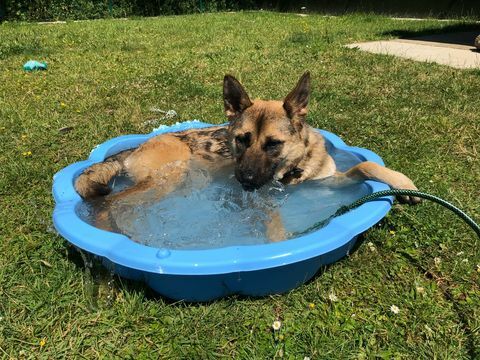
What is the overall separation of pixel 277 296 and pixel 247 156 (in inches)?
64.1

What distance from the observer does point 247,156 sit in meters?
4.48

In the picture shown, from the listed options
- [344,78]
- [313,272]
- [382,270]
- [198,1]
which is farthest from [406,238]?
[198,1]

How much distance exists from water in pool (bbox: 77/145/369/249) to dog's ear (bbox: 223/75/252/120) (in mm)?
703

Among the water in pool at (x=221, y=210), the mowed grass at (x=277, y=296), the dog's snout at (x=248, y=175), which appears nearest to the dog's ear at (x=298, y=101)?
the water in pool at (x=221, y=210)

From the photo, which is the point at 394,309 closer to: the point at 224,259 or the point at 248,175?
the point at 224,259

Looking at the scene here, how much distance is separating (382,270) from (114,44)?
11443 millimetres

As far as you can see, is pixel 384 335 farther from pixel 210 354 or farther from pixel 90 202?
pixel 90 202

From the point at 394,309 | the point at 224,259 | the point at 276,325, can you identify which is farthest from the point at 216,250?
the point at 394,309

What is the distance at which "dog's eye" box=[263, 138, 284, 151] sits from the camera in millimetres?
4562

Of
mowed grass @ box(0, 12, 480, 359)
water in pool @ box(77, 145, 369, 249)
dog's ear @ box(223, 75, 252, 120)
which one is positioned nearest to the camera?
mowed grass @ box(0, 12, 480, 359)

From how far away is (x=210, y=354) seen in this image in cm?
287

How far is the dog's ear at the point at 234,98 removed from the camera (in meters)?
4.61

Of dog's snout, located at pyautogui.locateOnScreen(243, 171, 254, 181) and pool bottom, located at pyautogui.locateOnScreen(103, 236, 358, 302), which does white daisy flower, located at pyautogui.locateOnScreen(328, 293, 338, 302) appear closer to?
pool bottom, located at pyautogui.locateOnScreen(103, 236, 358, 302)

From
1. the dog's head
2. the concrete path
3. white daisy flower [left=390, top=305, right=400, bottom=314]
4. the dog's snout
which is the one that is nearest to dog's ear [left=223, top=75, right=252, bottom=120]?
the dog's head
